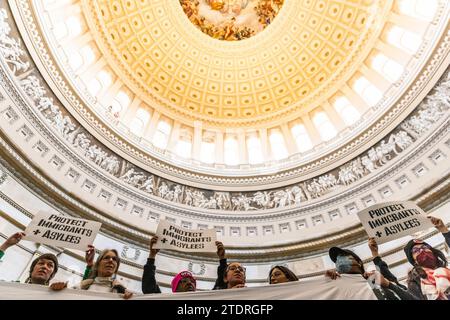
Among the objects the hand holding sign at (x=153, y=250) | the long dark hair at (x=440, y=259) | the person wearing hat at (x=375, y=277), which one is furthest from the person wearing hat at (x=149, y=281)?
the long dark hair at (x=440, y=259)

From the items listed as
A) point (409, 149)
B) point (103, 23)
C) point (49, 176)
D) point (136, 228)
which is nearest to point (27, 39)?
point (49, 176)

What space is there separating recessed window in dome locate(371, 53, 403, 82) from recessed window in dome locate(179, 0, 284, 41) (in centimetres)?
823

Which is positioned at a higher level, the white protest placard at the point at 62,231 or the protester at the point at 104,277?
the white protest placard at the point at 62,231

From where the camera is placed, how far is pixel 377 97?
17500 millimetres

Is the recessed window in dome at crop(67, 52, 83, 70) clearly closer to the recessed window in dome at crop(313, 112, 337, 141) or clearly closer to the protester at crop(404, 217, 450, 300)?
the recessed window in dome at crop(313, 112, 337, 141)

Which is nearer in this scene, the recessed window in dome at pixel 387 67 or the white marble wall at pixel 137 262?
the white marble wall at pixel 137 262

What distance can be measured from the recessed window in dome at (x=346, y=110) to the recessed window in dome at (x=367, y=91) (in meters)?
0.86

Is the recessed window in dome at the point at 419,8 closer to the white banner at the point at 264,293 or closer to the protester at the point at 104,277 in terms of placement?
the white banner at the point at 264,293

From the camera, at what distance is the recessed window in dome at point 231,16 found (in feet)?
74.8

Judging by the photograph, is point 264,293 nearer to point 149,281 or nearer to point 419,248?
point 149,281

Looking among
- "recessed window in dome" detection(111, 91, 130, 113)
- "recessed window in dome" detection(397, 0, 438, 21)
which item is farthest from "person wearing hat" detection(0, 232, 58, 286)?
"recessed window in dome" detection(397, 0, 438, 21)

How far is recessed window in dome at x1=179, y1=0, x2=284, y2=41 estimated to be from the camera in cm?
2281

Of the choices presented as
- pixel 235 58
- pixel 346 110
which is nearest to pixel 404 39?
pixel 346 110
